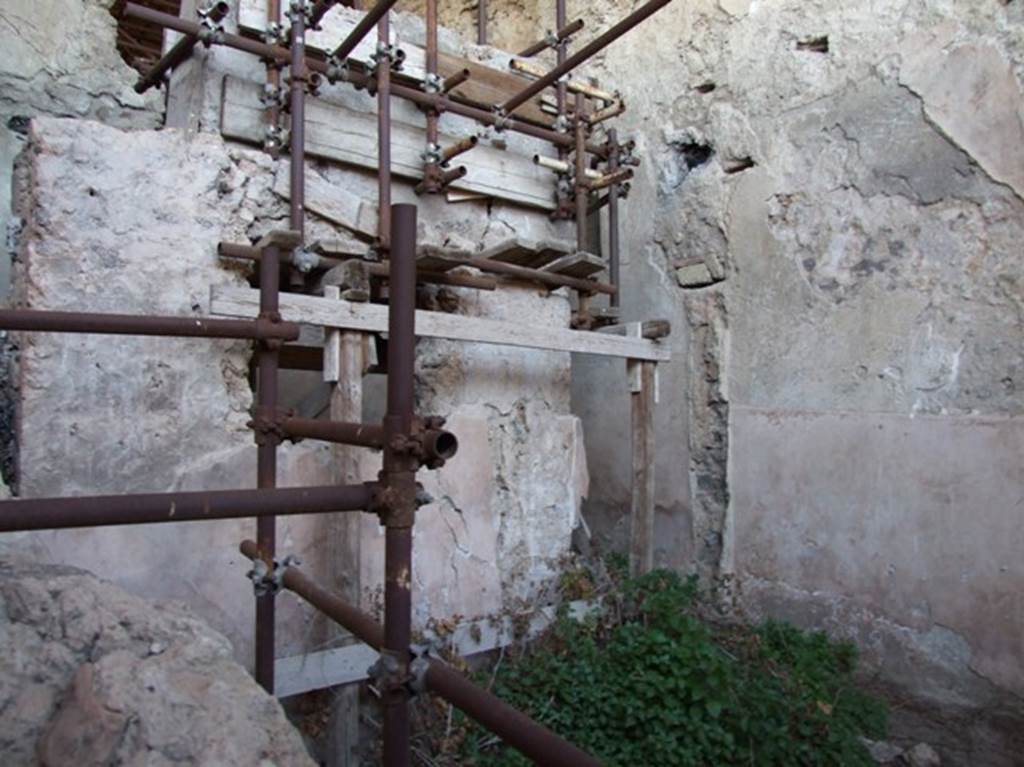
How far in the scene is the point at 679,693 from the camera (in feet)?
11.3

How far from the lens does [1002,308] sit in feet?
12.1

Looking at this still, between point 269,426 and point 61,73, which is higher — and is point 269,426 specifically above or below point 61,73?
below

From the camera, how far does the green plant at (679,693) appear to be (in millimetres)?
3240

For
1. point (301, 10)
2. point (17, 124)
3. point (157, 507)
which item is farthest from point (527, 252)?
point (17, 124)

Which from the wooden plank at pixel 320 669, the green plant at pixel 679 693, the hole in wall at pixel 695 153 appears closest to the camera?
the wooden plank at pixel 320 669

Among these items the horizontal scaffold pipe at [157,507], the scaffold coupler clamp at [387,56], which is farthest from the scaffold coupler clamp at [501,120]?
the horizontal scaffold pipe at [157,507]

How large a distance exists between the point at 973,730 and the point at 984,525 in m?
1.00

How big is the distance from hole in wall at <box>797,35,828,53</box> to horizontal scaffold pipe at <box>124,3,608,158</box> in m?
1.37

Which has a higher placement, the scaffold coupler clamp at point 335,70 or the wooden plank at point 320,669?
the scaffold coupler clamp at point 335,70

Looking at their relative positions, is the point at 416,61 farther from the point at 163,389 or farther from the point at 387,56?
the point at 163,389

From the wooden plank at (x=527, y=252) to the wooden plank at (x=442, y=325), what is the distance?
1.31 feet

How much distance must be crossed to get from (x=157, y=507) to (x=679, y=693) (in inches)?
111

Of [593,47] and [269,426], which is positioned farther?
[593,47]

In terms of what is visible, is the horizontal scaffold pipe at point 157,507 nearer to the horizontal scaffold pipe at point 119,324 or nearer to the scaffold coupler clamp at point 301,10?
the horizontal scaffold pipe at point 119,324
